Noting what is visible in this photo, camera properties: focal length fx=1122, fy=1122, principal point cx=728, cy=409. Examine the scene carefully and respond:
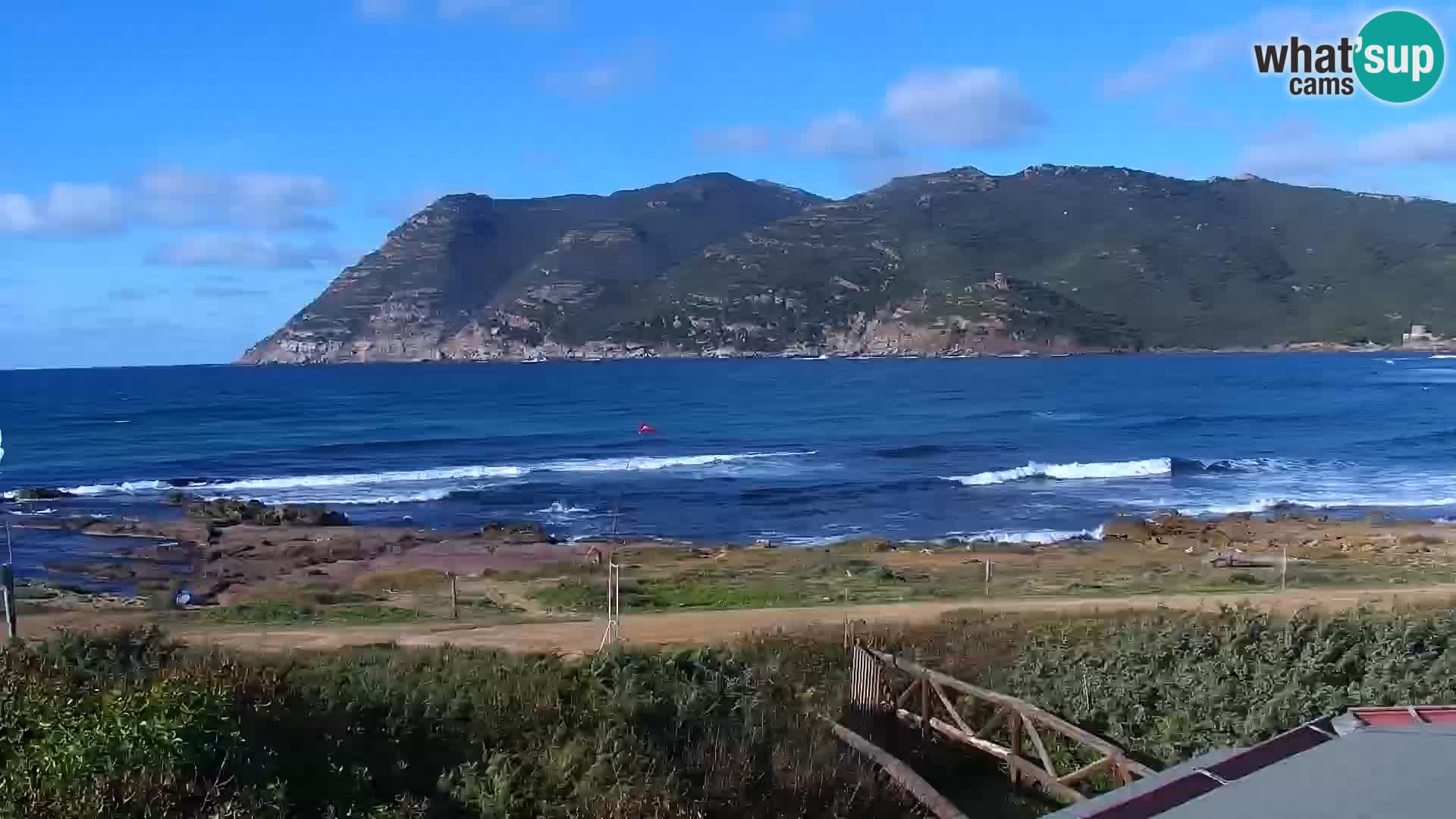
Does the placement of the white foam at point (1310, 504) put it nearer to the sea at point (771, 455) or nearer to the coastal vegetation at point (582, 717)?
the sea at point (771, 455)

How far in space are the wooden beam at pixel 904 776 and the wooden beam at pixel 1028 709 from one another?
1170 millimetres

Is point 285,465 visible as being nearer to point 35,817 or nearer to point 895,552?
point 895,552

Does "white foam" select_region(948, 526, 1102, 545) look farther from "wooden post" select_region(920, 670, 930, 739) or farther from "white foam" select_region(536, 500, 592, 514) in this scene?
"wooden post" select_region(920, 670, 930, 739)

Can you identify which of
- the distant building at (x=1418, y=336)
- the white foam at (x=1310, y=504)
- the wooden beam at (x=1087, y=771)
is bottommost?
the white foam at (x=1310, y=504)

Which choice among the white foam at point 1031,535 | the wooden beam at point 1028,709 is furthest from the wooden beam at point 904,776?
the white foam at point 1031,535

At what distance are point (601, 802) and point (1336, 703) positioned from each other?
6.12 metres

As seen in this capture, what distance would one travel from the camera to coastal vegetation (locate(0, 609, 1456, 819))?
6.41 m

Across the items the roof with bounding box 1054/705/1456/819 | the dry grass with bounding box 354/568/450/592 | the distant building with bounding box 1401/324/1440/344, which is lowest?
the dry grass with bounding box 354/568/450/592

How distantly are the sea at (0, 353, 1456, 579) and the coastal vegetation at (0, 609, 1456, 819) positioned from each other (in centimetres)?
2301

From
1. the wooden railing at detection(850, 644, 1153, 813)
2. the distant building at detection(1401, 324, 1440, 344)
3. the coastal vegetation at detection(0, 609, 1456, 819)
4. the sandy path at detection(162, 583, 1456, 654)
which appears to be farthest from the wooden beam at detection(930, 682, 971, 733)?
the distant building at detection(1401, 324, 1440, 344)

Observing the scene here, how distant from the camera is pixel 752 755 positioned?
8.55 metres

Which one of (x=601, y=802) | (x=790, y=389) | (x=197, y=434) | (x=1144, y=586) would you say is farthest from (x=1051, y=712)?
(x=790, y=389)

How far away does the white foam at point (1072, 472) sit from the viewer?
4666 centimetres

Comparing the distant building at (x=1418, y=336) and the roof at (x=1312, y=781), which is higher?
the distant building at (x=1418, y=336)
